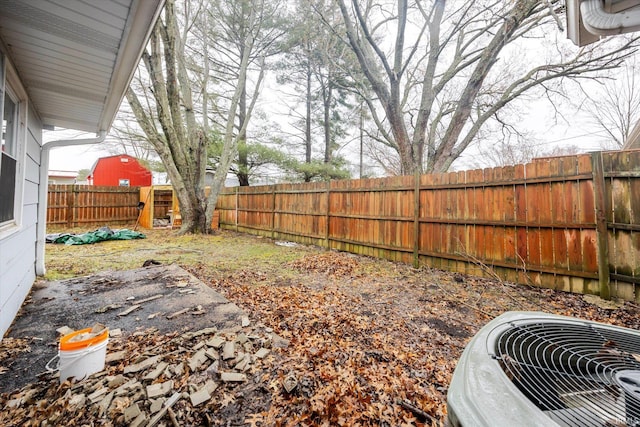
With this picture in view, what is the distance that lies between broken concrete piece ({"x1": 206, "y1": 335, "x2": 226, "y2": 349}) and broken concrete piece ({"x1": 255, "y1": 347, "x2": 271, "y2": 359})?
0.32 meters

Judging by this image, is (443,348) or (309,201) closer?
(443,348)

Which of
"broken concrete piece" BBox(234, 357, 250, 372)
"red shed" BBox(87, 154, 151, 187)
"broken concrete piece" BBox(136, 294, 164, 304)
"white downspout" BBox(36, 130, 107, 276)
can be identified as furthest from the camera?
"red shed" BBox(87, 154, 151, 187)

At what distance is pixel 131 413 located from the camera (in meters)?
1.43

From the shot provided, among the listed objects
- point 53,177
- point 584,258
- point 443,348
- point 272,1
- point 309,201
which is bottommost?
point 443,348

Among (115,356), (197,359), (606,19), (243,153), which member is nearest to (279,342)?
(197,359)

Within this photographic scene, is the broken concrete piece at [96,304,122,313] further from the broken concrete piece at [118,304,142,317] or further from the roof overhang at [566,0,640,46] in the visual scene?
the roof overhang at [566,0,640,46]

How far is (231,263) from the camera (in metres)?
5.23

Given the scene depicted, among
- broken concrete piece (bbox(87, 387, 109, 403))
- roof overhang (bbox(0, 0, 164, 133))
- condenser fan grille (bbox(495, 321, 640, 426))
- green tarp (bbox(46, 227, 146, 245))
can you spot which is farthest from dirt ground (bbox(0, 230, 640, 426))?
roof overhang (bbox(0, 0, 164, 133))

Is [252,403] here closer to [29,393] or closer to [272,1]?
[29,393]

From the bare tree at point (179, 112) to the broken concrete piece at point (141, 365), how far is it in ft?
22.7

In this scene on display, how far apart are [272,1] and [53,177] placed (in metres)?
20.5

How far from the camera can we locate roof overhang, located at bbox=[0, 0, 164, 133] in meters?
1.59

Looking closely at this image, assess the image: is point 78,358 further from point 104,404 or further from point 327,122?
point 327,122

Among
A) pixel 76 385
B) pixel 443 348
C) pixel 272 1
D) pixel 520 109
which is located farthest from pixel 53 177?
pixel 520 109
